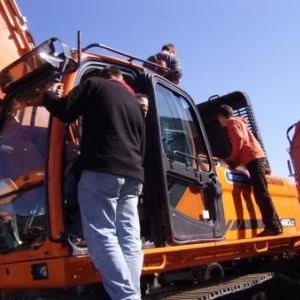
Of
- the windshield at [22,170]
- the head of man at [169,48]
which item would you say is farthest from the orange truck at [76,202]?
the head of man at [169,48]

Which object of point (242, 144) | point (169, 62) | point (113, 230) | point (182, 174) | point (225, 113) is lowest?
point (113, 230)

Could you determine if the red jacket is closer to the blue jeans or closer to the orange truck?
the orange truck

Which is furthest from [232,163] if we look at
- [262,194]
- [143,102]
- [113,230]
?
[113,230]

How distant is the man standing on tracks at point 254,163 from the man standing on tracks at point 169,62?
809 millimetres

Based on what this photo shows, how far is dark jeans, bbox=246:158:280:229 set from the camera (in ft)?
16.5

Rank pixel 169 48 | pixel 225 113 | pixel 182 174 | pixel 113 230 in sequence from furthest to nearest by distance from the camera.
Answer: pixel 169 48
pixel 225 113
pixel 182 174
pixel 113 230

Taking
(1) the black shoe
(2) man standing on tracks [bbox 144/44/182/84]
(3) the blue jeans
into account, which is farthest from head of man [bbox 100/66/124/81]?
(1) the black shoe

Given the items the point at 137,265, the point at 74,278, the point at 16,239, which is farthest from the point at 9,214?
the point at 137,265

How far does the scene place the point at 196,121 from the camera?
4.74m

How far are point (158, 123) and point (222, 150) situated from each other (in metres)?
2.26

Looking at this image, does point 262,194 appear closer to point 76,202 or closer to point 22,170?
point 76,202

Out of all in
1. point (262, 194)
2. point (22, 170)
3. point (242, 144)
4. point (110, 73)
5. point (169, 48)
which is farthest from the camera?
point (169, 48)

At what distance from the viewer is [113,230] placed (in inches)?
116

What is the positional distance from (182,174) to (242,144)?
1.39 m
